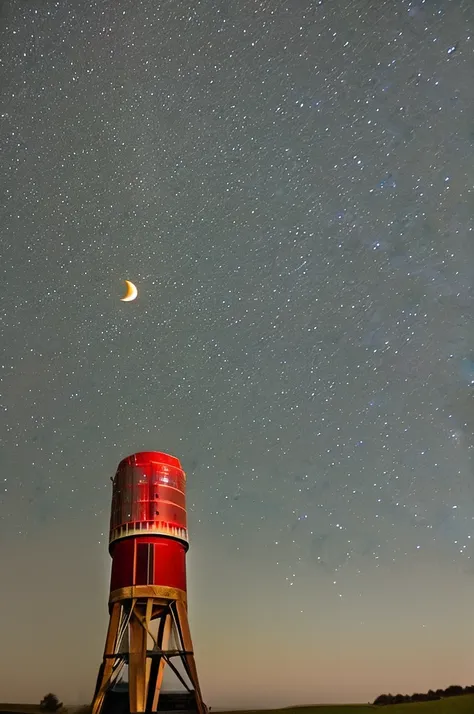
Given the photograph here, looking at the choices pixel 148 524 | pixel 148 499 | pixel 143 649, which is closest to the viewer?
pixel 143 649

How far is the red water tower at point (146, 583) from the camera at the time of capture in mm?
13352

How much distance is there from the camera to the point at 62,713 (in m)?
20.4

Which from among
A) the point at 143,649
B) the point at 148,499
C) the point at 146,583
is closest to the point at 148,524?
the point at 148,499

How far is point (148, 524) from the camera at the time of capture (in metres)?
14.8

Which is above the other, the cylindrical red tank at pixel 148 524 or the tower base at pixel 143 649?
the cylindrical red tank at pixel 148 524

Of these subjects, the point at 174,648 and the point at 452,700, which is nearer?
the point at 174,648

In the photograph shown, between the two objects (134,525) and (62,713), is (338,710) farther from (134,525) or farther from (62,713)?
(134,525)

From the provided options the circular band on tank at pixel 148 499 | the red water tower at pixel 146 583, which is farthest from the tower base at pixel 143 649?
the circular band on tank at pixel 148 499

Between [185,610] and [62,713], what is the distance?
10.5m

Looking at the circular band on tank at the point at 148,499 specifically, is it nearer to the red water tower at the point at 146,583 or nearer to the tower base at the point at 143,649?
the red water tower at the point at 146,583

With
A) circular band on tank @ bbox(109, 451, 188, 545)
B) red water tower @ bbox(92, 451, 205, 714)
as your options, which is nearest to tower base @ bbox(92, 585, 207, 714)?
red water tower @ bbox(92, 451, 205, 714)

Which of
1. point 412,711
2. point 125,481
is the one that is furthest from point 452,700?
point 125,481

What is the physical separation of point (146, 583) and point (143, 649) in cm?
156

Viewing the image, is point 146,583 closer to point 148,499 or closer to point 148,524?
point 148,524
